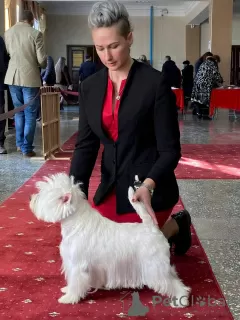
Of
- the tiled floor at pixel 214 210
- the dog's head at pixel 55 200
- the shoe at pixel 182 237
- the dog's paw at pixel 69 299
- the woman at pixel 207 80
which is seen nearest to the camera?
the dog's head at pixel 55 200

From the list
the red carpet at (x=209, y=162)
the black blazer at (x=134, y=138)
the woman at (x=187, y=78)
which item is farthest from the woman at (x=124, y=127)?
the woman at (x=187, y=78)

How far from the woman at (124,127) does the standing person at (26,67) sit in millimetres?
3294

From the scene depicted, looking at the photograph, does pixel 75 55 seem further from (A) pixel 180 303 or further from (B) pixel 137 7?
(A) pixel 180 303

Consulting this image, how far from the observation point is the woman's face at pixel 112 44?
5.48 feet

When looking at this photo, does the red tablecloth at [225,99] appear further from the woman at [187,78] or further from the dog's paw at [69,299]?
→ the dog's paw at [69,299]

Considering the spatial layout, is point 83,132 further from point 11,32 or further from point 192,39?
point 192,39

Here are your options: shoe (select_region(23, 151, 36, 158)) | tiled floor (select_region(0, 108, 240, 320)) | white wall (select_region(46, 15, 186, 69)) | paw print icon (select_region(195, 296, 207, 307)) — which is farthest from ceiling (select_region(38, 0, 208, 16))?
paw print icon (select_region(195, 296, 207, 307))

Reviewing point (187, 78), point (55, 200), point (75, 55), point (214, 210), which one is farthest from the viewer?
point (75, 55)

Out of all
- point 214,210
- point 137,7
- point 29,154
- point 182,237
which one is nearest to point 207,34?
point 137,7

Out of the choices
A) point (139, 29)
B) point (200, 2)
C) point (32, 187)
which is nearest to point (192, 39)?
point (139, 29)

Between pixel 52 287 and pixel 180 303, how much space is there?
1.74 ft

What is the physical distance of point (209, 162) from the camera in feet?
16.4

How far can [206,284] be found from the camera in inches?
77.6

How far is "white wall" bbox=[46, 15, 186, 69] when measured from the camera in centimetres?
1731
